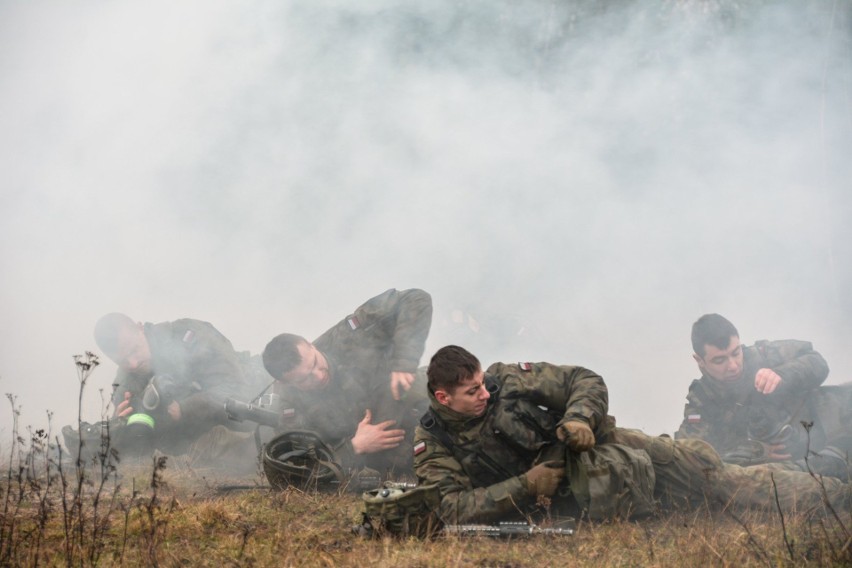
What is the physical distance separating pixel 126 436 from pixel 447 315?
12359 millimetres

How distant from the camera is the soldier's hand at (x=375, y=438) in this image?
233 inches

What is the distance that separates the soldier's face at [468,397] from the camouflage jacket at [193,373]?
4.51 meters

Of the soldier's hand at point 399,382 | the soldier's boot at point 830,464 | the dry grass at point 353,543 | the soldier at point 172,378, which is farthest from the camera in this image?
the soldier at point 172,378

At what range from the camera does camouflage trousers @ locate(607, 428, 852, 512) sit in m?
4.18

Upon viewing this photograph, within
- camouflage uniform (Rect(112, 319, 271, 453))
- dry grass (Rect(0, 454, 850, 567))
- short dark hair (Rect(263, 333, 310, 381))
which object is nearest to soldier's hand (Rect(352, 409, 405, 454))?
short dark hair (Rect(263, 333, 310, 381))

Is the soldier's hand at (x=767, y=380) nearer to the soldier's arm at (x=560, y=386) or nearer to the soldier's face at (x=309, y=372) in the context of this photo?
the soldier's arm at (x=560, y=386)

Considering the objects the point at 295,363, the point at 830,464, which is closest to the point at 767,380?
the point at 830,464

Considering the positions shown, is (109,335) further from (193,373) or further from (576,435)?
(576,435)

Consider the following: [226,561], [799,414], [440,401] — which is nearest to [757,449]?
[799,414]

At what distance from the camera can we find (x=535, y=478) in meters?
4.02

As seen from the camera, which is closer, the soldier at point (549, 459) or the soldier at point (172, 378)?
the soldier at point (549, 459)

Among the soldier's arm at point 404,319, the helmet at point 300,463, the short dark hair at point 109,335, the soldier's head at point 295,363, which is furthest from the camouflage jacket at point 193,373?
the helmet at point 300,463

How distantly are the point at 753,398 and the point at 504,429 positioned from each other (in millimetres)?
3429

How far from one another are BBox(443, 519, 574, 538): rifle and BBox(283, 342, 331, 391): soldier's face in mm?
2740
